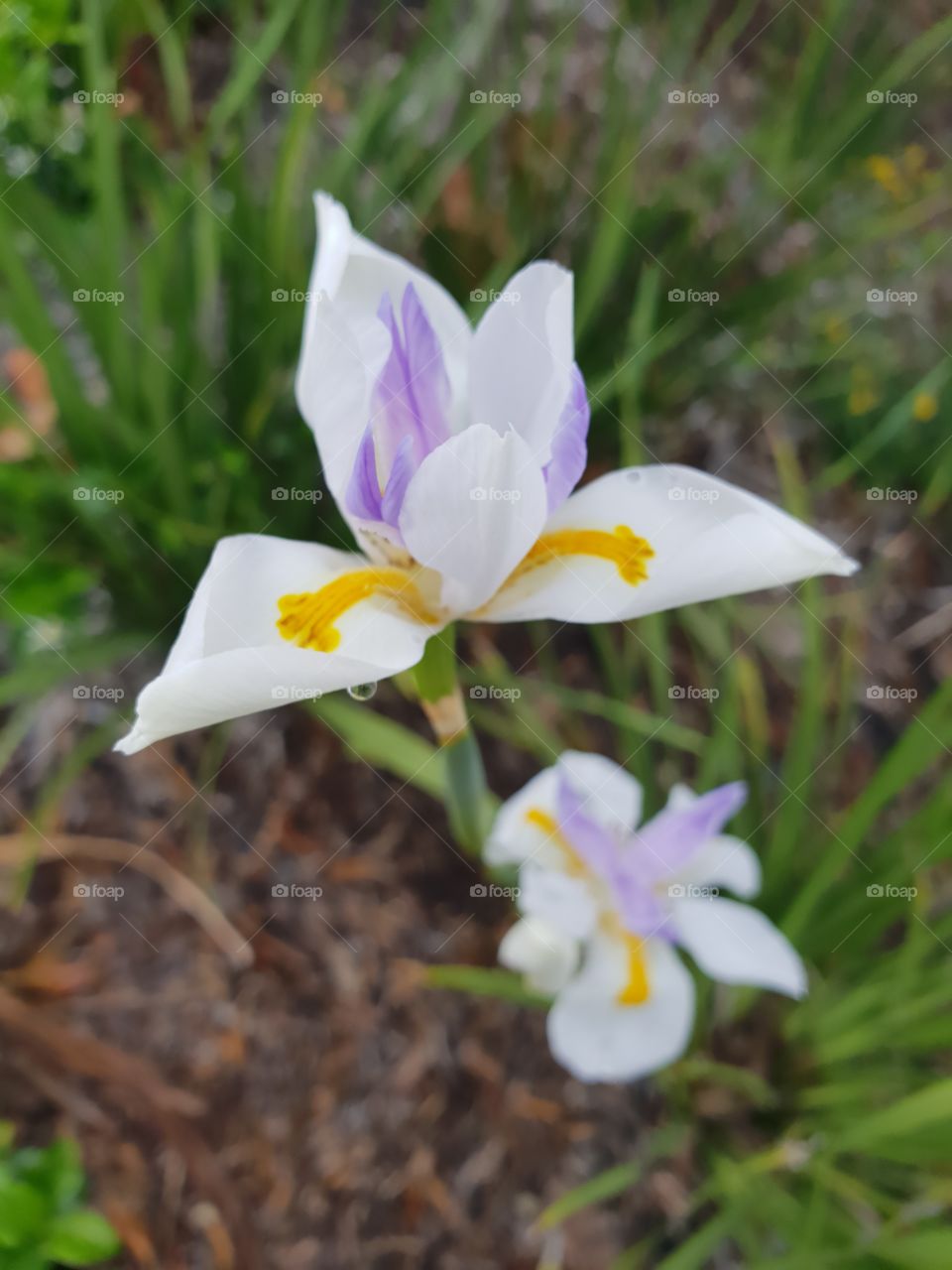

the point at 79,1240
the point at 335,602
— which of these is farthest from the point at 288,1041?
the point at 335,602

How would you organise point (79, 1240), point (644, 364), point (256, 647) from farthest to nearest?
1. point (644, 364)
2. point (79, 1240)
3. point (256, 647)

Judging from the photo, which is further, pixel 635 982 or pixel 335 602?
pixel 635 982

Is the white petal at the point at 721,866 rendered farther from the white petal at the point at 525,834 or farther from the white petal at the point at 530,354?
the white petal at the point at 530,354

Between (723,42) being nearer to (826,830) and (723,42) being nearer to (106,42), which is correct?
(106,42)

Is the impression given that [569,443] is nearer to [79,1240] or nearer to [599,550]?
[599,550]

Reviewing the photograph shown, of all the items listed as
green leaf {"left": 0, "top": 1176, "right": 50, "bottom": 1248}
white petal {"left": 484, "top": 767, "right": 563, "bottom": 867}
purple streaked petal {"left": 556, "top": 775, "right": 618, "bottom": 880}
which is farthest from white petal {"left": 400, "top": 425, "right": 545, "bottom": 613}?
green leaf {"left": 0, "top": 1176, "right": 50, "bottom": 1248}

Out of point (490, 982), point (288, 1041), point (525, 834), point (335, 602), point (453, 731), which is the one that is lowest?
point (288, 1041)

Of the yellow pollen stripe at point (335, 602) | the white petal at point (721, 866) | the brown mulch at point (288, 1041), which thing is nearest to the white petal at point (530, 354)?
the yellow pollen stripe at point (335, 602)
